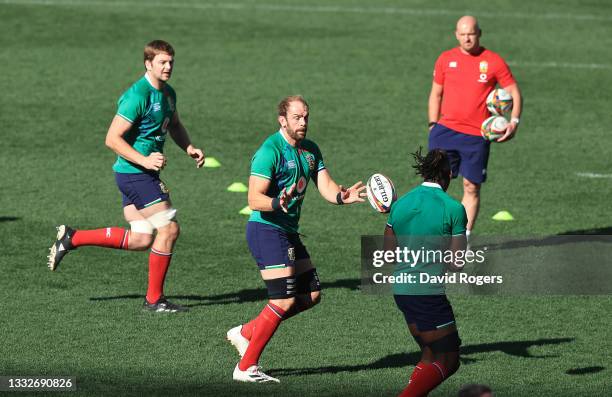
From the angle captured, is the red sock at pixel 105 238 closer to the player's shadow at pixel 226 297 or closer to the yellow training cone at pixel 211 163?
the player's shadow at pixel 226 297

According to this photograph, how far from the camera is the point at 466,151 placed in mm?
14344

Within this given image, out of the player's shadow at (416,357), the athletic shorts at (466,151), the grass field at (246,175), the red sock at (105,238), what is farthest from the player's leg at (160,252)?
the athletic shorts at (466,151)

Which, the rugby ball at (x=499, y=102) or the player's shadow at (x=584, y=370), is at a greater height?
the rugby ball at (x=499, y=102)

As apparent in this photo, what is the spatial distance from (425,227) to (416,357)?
240 centimetres

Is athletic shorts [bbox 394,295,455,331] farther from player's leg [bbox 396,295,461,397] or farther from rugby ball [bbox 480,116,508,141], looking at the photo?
rugby ball [bbox 480,116,508,141]

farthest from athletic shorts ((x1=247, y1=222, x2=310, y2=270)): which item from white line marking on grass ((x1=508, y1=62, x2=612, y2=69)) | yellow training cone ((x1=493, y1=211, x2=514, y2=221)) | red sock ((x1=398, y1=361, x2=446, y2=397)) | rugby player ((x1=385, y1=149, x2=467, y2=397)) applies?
white line marking on grass ((x1=508, y1=62, x2=612, y2=69))

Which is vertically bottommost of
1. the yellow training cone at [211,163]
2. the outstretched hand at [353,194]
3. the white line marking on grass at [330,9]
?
the yellow training cone at [211,163]

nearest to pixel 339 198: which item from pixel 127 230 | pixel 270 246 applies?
pixel 270 246

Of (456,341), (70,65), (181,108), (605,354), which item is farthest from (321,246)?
(70,65)

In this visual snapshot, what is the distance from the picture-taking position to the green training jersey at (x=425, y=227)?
29.2 ft

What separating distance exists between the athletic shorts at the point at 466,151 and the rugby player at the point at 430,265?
5.26 meters

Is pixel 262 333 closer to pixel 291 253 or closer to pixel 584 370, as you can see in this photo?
pixel 291 253

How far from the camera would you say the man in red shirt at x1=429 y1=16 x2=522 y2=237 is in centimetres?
1430

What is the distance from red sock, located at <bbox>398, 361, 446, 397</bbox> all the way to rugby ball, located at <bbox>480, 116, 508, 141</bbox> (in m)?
5.66
